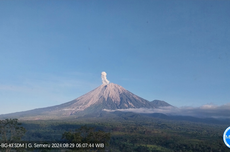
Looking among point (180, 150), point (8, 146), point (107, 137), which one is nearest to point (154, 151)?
point (180, 150)

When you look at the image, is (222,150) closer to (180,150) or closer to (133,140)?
(180,150)

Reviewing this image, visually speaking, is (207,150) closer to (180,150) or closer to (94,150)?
(180,150)

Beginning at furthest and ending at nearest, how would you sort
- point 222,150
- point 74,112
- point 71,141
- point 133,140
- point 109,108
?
1. point 109,108
2. point 74,112
3. point 133,140
4. point 222,150
5. point 71,141

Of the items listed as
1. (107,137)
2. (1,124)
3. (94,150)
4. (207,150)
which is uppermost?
(1,124)

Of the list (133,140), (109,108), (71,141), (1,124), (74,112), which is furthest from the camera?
(109,108)

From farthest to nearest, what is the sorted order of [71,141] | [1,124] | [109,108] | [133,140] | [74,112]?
[109,108], [74,112], [133,140], [1,124], [71,141]

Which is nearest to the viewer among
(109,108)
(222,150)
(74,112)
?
(222,150)

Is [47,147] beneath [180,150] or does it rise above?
above

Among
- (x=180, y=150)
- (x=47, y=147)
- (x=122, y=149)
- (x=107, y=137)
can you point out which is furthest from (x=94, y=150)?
(x=180, y=150)

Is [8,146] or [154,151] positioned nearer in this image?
[8,146]
